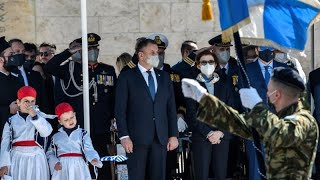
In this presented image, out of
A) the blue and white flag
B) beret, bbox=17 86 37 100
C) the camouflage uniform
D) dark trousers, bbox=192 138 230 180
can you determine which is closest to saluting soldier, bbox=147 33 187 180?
dark trousers, bbox=192 138 230 180

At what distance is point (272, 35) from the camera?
6602 millimetres

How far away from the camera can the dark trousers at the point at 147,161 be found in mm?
8492

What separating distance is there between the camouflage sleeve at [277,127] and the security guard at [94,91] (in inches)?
158

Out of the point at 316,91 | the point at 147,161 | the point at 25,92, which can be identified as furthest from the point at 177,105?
the point at 25,92

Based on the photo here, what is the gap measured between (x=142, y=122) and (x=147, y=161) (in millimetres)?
395

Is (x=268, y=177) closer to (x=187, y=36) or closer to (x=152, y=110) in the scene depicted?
(x=152, y=110)

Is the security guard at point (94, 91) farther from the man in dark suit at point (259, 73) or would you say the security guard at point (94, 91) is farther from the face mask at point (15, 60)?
the man in dark suit at point (259, 73)

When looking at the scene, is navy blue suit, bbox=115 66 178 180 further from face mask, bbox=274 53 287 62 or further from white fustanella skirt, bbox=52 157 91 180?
face mask, bbox=274 53 287 62

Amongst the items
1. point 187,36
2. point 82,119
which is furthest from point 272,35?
point 187,36

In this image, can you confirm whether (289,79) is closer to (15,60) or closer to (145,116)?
(145,116)

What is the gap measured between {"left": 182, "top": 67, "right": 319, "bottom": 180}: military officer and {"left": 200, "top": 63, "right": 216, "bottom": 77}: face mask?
3.55m

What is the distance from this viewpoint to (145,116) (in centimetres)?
855

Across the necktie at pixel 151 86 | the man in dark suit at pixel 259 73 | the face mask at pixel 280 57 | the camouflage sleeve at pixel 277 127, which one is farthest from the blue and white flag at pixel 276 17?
the face mask at pixel 280 57

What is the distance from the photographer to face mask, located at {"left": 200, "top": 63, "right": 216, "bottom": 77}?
29.7 ft
